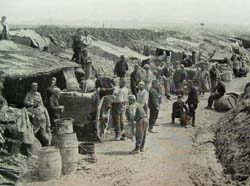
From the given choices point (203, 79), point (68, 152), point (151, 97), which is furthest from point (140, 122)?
point (203, 79)

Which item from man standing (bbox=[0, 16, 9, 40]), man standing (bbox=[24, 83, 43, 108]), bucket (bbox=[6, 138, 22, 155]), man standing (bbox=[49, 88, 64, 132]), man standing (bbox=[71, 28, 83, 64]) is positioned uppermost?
man standing (bbox=[0, 16, 9, 40])

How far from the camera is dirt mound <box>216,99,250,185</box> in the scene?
9946mm

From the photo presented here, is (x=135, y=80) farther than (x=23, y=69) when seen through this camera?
Yes

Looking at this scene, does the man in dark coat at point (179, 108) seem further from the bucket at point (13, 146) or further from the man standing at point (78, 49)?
the bucket at point (13, 146)

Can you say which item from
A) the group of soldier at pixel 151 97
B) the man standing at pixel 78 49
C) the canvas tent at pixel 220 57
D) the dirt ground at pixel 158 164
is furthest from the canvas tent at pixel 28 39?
the canvas tent at pixel 220 57

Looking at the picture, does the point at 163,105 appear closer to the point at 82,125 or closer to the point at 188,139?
the point at 188,139

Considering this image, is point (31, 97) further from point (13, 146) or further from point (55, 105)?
point (13, 146)

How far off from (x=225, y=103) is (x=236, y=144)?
6.72m

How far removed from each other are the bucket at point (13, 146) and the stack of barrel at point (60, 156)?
2.37 feet

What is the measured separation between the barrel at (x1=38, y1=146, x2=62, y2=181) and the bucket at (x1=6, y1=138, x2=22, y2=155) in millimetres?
798

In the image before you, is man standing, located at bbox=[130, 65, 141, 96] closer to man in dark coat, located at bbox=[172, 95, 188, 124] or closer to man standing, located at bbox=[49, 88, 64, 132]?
man in dark coat, located at bbox=[172, 95, 188, 124]

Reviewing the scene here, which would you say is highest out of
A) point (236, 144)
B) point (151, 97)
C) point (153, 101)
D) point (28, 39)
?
point (28, 39)

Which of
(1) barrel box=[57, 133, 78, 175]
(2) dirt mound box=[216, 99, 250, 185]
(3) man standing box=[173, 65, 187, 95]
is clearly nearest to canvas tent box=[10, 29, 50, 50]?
(3) man standing box=[173, 65, 187, 95]

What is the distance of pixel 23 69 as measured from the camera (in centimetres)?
1330
